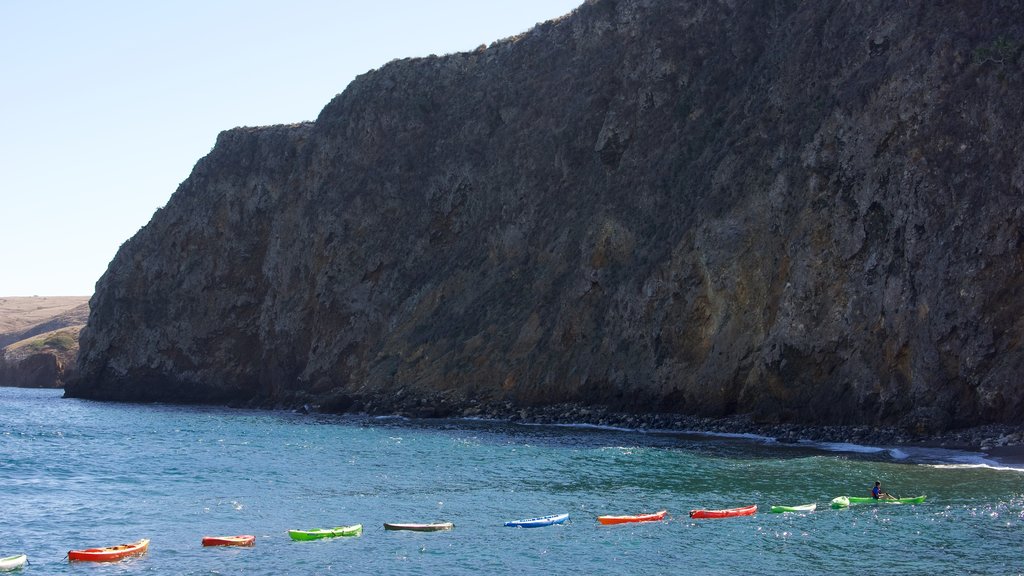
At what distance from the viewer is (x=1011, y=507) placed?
94.1 ft

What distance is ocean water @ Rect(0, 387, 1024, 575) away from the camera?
952 inches

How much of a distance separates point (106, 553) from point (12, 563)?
196 cm

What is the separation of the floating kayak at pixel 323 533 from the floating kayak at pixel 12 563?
623 centimetres

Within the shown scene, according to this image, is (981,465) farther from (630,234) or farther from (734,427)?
(630,234)

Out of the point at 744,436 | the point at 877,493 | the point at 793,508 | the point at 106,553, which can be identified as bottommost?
the point at 106,553

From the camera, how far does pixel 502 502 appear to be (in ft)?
107

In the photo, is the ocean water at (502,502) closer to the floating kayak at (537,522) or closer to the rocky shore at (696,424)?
the floating kayak at (537,522)

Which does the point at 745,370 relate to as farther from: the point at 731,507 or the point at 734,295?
the point at 731,507

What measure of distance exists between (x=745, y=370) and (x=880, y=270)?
8.20 m

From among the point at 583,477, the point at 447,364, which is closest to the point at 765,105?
the point at 447,364

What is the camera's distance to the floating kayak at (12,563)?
23.1 m

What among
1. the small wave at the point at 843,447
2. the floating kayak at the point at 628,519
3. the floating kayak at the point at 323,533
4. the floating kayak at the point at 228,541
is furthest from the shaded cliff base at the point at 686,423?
the floating kayak at the point at 228,541

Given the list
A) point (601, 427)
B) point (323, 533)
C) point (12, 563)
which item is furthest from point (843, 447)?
point (12, 563)

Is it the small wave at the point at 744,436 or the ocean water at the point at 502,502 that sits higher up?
the small wave at the point at 744,436
